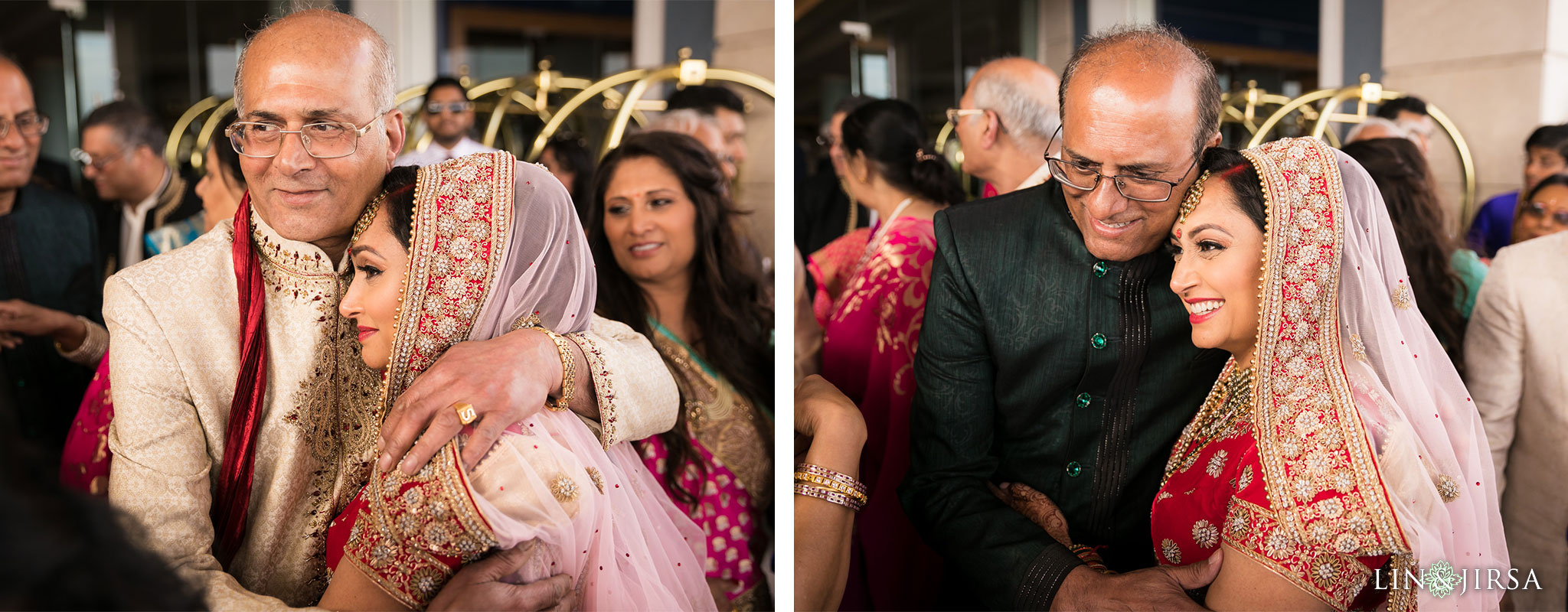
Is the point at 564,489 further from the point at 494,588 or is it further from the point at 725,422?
the point at 725,422

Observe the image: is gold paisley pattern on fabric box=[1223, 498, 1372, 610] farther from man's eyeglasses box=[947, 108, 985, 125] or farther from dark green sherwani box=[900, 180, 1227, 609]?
man's eyeglasses box=[947, 108, 985, 125]

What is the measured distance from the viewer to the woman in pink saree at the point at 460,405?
1517 millimetres

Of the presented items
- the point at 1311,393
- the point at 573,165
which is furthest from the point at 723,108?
the point at 1311,393

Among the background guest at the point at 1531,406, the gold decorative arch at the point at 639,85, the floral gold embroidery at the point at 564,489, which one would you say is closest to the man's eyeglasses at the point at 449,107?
the gold decorative arch at the point at 639,85

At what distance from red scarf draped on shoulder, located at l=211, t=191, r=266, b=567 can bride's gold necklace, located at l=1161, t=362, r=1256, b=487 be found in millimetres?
1597

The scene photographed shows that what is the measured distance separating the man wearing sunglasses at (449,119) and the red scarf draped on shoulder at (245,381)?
0.40 metres

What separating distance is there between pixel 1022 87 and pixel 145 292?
1.72 m

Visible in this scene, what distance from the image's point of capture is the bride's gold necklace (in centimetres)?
171

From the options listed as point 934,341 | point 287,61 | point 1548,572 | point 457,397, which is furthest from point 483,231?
point 1548,572

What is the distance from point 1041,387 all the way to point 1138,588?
405mm

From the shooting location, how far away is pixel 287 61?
152cm

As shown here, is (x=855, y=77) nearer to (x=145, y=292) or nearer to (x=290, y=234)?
(x=290, y=234)

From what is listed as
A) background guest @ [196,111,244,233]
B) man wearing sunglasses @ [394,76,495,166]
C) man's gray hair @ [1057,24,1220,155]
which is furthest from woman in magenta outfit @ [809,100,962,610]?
background guest @ [196,111,244,233]

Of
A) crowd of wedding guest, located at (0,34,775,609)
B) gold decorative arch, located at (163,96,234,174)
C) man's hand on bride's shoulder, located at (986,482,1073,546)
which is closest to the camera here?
crowd of wedding guest, located at (0,34,775,609)
